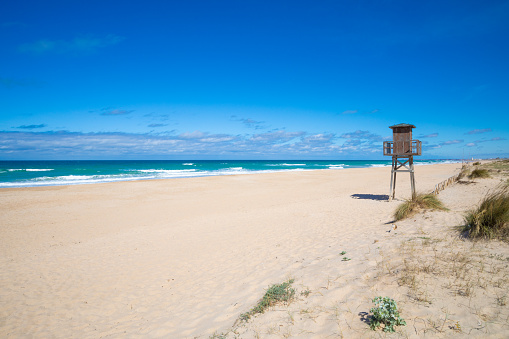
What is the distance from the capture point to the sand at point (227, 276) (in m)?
3.48

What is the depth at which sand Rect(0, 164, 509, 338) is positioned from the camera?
137 inches

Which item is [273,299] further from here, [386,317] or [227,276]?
[227,276]

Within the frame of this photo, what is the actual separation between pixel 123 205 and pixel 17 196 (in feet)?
35.6

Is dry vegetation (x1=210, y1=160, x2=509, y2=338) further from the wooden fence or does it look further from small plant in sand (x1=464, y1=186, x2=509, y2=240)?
the wooden fence

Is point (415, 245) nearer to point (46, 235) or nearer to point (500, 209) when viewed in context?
point (500, 209)

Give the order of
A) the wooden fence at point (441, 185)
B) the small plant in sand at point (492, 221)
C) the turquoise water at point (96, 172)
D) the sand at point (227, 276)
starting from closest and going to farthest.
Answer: the sand at point (227, 276) < the small plant in sand at point (492, 221) < the wooden fence at point (441, 185) < the turquoise water at point (96, 172)

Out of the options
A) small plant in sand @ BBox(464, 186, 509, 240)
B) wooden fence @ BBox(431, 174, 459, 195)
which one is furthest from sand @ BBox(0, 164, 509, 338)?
wooden fence @ BBox(431, 174, 459, 195)

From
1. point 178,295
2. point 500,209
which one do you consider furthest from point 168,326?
point 500,209

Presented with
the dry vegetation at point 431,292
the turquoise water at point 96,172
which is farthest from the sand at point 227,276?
the turquoise water at point 96,172

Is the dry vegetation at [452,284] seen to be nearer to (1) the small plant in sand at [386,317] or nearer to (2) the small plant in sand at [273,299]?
(1) the small plant in sand at [386,317]

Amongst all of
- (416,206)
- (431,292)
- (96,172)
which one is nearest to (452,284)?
(431,292)

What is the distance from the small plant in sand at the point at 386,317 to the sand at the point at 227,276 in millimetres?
99

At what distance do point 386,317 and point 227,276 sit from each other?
12.7ft

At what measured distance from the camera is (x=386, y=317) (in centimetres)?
312
